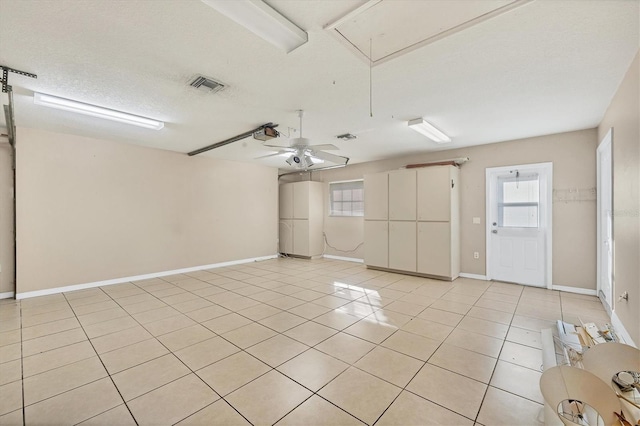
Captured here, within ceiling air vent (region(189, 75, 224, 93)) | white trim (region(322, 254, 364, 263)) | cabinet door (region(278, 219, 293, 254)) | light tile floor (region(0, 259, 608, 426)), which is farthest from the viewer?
cabinet door (region(278, 219, 293, 254))

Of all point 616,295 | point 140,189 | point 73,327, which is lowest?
point 73,327

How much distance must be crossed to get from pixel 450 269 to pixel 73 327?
18.5 feet

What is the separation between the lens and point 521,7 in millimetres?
1675

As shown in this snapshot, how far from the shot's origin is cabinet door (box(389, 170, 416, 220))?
214 inches

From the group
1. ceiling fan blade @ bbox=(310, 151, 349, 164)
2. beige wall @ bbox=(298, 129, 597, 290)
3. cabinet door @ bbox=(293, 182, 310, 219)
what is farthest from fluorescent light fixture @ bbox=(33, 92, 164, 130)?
beige wall @ bbox=(298, 129, 597, 290)

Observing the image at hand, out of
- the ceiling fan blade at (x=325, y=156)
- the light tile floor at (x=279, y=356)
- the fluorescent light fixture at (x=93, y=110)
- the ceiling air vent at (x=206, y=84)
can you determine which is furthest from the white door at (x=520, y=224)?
the fluorescent light fixture at (x=93, y=110)

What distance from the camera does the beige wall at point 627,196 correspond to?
7.26ft

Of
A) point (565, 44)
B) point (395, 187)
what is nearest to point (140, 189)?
point (395, 187)

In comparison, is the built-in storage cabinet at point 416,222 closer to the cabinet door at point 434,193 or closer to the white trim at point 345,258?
the cabinet door at point 434,193

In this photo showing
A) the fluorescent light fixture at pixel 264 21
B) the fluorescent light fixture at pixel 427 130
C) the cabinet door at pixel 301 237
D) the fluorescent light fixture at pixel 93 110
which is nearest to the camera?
the fluorescent light fixture at pixel 264 21

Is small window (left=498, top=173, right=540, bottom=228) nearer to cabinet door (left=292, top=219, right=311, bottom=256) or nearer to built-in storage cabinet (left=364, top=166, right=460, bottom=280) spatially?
built-in storage cabinet (left=364, top=166, right=460, bottom=280)

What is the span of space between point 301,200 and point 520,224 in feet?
16.7

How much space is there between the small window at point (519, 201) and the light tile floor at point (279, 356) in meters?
1.22

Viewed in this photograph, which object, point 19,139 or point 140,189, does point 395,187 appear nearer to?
point 140,189
